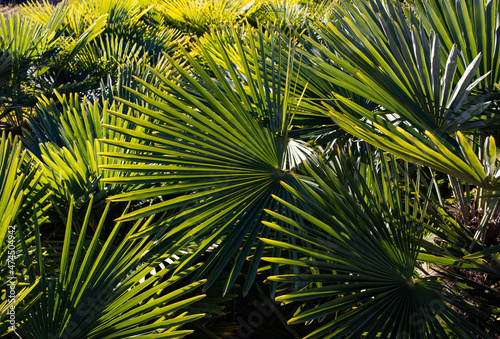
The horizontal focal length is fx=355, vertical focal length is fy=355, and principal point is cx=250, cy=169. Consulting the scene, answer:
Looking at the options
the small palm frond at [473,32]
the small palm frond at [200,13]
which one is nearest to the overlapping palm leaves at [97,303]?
the small palm frond at [473,32]

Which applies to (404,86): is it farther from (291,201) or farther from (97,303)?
(97,303)

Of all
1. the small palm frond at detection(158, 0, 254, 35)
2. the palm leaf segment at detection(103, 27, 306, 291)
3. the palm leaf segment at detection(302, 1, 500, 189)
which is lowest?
the palm leaf segment at detection(103, 27, 306, 291)

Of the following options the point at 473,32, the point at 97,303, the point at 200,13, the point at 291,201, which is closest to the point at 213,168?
the point at 291,201

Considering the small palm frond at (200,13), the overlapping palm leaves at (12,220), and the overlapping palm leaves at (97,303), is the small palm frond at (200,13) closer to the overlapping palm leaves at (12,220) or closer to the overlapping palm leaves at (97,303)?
the overlapping palm leaves at (12,220)

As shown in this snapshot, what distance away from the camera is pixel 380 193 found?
97 centimetres

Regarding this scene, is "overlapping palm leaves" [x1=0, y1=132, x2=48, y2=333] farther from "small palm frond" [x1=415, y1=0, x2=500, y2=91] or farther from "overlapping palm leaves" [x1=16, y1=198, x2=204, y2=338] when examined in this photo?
"small palm frond" [x1=415, y1=0, x2=500, y2=91]

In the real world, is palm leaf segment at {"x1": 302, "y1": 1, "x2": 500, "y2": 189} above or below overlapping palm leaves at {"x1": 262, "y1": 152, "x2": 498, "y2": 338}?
above

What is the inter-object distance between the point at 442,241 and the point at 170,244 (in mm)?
886

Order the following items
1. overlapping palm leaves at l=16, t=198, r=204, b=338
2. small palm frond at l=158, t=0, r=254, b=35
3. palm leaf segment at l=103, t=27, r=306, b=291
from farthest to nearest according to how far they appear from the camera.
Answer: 1. small palm frond at l=158, t=0, r=254, b=35
2. palm leaf segment at l=103, t=27, r=306, b=291
3. overlapping palm leaves at l=16, t=198, r=204, b=338

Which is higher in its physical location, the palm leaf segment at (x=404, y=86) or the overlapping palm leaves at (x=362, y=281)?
the palm leaf segment at (x=404, y=86)

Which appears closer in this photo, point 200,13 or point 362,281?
point 362,281

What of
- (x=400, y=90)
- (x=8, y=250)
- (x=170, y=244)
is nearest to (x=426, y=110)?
(x=400, y=90)

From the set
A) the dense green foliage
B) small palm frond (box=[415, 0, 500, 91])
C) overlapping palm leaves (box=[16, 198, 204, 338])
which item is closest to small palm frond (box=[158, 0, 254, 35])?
the dense green foliage

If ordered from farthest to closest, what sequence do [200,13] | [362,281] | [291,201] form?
[200,13] → [291,201] → [362,281]
